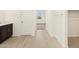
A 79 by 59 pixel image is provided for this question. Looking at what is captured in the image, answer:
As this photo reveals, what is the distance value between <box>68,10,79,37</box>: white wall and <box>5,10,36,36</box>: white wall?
1.62 meters

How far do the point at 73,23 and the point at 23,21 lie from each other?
6.71 ft

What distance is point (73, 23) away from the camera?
3.82m

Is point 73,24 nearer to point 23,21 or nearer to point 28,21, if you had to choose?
point 28,21

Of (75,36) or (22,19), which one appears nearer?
(75,36)

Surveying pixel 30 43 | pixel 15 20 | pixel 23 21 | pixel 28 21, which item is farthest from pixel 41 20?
pixel 30 43

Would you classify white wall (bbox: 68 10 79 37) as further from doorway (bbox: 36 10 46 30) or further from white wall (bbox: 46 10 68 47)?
doorway (bbox: 36 10 46 30)

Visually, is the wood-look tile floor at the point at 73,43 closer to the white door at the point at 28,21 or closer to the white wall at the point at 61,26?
the white wall at the point at 61,26

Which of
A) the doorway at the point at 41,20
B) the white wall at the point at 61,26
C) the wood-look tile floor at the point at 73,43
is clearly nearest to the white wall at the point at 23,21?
the doorway at the point at 41,20

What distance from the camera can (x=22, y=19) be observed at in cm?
497

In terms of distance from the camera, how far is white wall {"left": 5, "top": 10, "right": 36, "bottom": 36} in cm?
478

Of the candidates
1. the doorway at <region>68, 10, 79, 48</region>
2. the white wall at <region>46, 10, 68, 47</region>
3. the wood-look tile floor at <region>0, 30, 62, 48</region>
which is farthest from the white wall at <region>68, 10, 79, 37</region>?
the wood-look tile floor at <region>0, 30, 62, 48</region>
